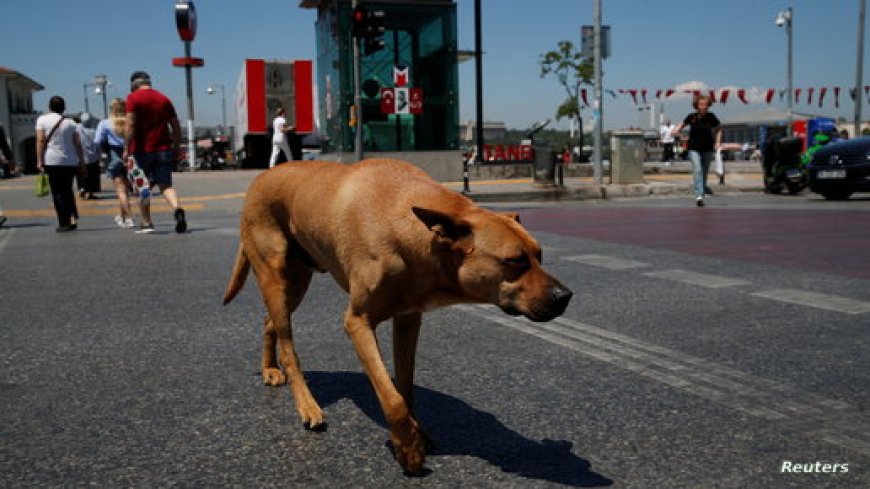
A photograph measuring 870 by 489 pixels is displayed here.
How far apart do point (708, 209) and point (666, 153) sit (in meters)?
23.9

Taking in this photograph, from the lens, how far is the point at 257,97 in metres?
38.2

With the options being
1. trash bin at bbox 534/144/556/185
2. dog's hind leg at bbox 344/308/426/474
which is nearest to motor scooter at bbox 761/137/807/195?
trash bin at bbox 534/144/556/185

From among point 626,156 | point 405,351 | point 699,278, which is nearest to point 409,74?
point 626,156

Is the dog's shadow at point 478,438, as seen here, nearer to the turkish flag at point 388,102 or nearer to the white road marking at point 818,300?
the white road marking at point 818,300

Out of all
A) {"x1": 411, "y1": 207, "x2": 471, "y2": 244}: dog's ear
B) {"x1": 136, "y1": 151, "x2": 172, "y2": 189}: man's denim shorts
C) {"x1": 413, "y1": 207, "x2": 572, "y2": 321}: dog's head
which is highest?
{"x1": 136, "y1": 151, "x2": 172, "y2": 189}: man's denim shorts

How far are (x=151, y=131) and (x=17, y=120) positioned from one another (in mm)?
67586

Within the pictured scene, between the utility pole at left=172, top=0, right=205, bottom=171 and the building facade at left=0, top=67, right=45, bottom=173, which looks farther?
the building facade at left=0, top=67, right=45, bottom=173

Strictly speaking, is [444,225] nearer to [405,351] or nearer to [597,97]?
[405,351]

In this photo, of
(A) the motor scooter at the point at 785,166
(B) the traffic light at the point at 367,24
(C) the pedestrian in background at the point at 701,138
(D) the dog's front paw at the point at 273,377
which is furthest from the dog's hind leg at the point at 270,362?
(A) the motor scooter at the point at 785,166

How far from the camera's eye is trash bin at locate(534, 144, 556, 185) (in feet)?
63.6

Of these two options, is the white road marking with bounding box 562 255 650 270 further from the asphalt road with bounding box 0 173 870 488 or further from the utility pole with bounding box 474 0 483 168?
the utility pole with bounding box 474 0 483 168

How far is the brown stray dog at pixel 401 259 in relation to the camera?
247 centimetres

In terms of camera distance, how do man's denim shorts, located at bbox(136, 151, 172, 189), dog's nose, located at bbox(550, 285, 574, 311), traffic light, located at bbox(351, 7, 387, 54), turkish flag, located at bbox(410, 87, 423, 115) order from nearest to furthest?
dog's nose, located at bbox(550, 285, 574, 311), man's denim shorts, located at bbox(136, 151, 172, 189), traffic light, located at bbox(351, 7, 387, 54), turkish flag, located at bbox(410, 87, 423, 115)

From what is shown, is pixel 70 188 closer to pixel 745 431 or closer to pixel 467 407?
pixel 467 407
